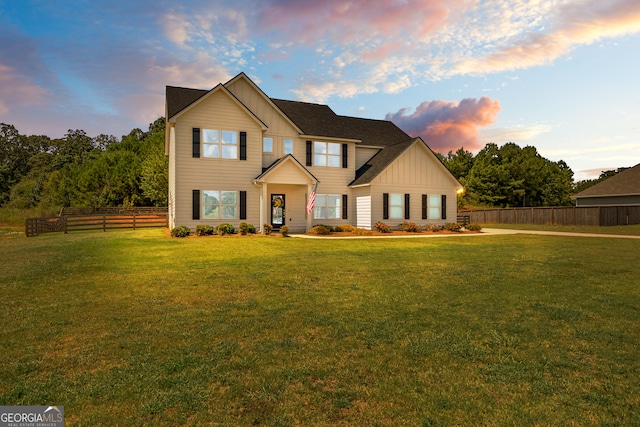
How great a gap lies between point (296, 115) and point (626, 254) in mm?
21854

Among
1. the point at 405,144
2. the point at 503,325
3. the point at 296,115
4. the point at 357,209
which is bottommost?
the point at 503,325

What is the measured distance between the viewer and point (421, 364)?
13.3 feet

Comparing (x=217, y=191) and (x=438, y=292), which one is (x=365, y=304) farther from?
(x=217, y=191)

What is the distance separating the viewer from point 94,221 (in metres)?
29.8

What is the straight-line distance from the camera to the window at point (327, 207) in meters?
25.9

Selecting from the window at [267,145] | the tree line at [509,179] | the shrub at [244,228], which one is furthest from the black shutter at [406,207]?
the tree line at [509,179]

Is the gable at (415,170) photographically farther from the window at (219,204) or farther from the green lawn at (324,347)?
the green lawn at (324,347)

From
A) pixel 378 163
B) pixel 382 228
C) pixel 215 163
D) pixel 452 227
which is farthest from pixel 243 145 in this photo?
pixel 452 227

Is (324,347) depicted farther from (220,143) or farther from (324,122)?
(324,122)

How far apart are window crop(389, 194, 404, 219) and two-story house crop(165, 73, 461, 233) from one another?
0.25ft

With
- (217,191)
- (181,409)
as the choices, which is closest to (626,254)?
(181,409)

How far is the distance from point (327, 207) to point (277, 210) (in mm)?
A: 3843

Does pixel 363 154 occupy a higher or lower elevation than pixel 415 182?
higher

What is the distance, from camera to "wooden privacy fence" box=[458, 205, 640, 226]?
3162 centimetres
